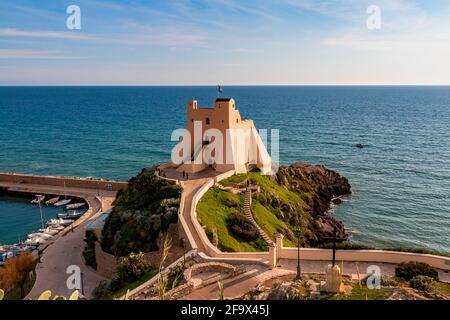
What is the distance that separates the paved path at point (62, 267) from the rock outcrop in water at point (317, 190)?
68.6ft

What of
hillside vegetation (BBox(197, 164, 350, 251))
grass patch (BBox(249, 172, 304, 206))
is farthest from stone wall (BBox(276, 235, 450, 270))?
grass patch (BBox(249, 172, 304, 206))

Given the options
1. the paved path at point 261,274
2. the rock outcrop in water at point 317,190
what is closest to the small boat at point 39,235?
the rock outcrop in water at point 317,190

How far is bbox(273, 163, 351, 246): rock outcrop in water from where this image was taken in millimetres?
44281

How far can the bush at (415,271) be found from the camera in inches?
880

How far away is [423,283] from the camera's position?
806 inches

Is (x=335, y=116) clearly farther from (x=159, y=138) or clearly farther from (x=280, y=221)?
(x=280, y=221)

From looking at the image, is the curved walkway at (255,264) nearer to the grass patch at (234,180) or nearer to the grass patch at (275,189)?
the grass patch at (234,180)

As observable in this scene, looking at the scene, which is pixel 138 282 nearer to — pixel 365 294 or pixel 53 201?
pixel 365 294

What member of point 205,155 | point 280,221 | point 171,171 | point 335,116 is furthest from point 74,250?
point 335,116

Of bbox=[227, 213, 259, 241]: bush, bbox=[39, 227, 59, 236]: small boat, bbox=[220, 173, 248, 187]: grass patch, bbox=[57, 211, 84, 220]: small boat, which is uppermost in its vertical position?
bbox=[220, 173, 248, 187]: grass patch

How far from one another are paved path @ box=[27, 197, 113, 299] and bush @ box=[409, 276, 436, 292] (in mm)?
20990

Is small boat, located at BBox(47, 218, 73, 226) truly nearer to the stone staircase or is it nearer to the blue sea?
the blue sea

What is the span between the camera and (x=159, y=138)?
108m

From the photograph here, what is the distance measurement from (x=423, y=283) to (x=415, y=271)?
2110 millimetres
